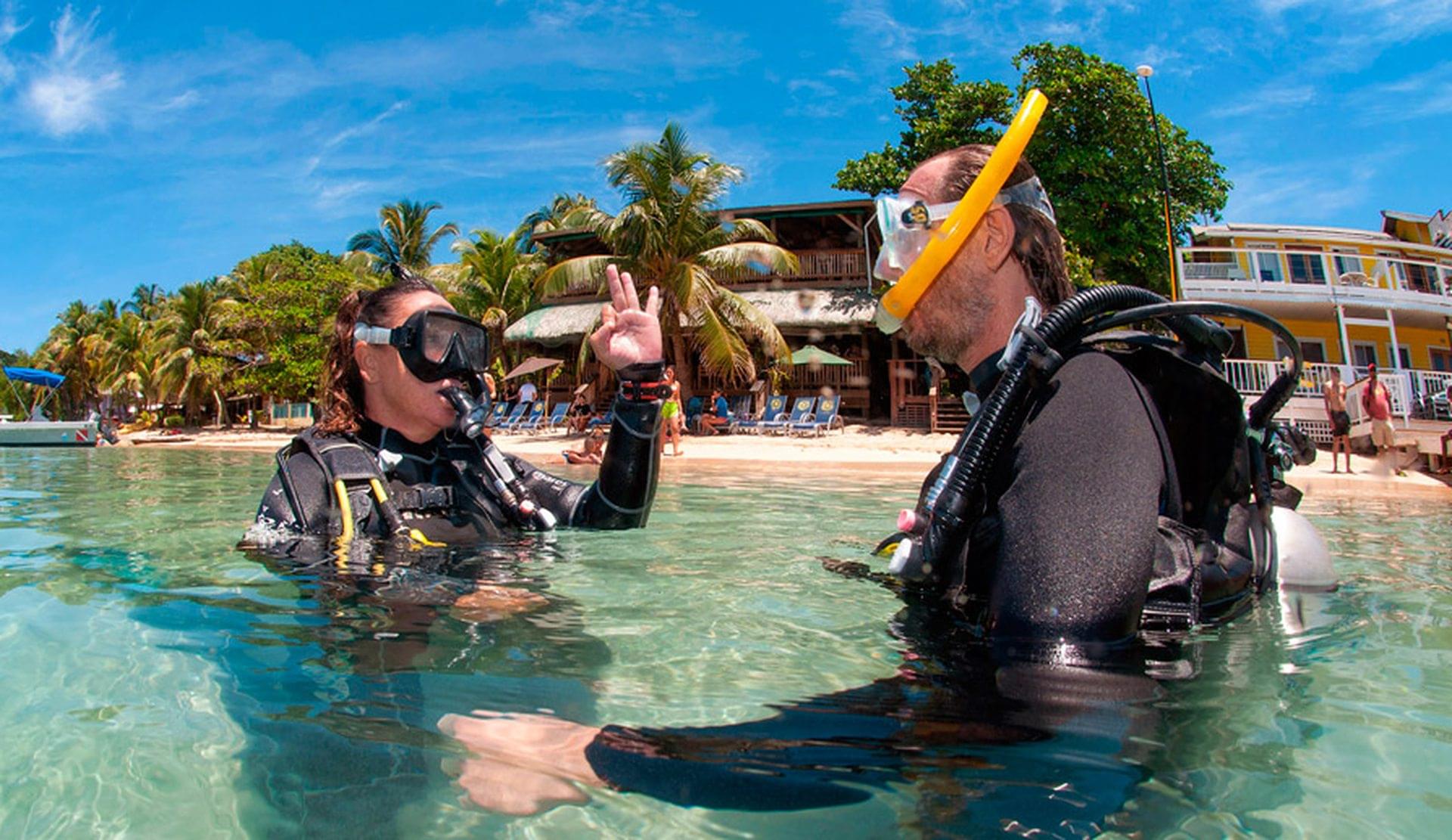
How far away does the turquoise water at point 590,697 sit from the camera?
53.3 inches


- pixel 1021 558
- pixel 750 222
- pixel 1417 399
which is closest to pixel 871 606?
pixel 1021 558

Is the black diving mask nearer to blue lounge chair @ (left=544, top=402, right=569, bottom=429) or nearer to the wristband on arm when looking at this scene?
the wristband on arm

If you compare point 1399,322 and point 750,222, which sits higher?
point 750,222

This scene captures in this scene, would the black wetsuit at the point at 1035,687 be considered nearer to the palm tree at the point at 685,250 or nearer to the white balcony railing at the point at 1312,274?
the palm tree at the point at 685,250

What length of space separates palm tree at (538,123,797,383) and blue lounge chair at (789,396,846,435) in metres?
1.60

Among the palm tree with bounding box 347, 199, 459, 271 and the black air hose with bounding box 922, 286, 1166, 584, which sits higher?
the palm tree with bounding box 347, 199, 459, 271

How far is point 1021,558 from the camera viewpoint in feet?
4.70

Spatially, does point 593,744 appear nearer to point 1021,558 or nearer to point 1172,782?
point 1021,558

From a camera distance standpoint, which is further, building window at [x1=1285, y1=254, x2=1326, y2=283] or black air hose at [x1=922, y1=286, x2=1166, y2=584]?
building window at [x1=1285, y1=254, x2=1326, y2=283]

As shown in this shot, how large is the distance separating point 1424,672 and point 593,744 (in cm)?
201

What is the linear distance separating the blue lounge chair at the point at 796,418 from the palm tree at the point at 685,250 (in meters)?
1.26

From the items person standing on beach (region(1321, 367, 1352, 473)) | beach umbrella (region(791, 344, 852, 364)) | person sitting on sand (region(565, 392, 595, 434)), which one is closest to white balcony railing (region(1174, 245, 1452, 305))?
person standing on beach (region(1321, 367, 1352, 473))

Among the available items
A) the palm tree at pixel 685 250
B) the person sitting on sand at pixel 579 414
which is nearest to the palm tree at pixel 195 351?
the person sitting on sand at pixel 579 414

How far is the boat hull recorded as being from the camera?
22.4 meters
